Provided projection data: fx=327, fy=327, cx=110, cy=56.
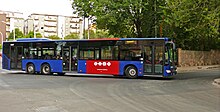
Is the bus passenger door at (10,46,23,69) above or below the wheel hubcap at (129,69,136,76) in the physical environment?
above

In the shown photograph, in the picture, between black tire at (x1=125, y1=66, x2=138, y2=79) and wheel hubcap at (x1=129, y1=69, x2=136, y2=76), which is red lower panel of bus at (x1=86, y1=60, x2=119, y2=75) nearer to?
black tire at (x1=125, y1=66, x2=138, y2=79)

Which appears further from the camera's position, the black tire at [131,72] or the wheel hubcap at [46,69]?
the wheel hubcap at [46,69]

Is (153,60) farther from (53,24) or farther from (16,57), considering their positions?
(53,24)

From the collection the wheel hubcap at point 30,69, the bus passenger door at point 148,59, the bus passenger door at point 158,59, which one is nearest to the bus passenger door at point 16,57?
the wheel hubcap at point 30,69

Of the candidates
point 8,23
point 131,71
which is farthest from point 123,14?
point 8,23

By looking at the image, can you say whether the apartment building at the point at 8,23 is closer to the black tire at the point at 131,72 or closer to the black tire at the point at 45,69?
the black tire at the point at 45,69

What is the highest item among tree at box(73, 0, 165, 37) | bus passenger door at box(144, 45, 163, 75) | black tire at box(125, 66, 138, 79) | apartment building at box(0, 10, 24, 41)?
apartment building at box(0, 10, 24, 41)

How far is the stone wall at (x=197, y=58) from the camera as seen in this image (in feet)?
129

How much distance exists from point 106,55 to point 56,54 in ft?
13.4

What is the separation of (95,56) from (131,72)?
290 cm

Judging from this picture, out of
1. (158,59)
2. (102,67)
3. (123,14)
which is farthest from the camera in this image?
(123,14)

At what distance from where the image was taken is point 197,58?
43.2 meters

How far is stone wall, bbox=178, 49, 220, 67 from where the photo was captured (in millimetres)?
39312

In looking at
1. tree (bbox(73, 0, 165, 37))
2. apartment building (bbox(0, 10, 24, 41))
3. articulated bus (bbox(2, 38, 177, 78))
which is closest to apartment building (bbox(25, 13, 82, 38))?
apartment building (bbox(0, 10, 24, 41))
